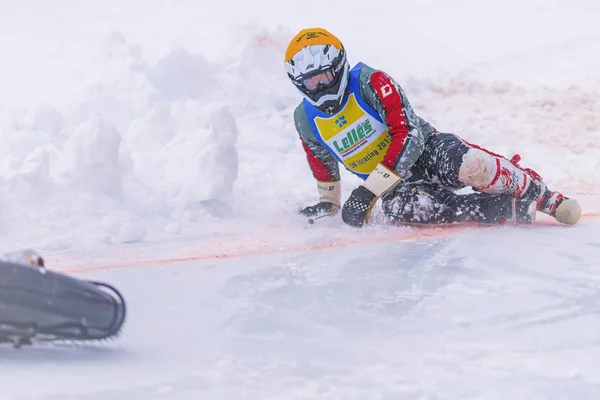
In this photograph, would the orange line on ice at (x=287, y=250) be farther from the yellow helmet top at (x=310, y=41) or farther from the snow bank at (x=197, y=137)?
the yellow helmet top at (x=310, y=41)

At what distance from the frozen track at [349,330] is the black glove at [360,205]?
0.26m

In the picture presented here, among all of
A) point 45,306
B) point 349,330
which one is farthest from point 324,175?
point 45,306

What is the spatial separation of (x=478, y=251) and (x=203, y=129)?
2.00 meters

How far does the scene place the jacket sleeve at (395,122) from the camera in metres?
3.68

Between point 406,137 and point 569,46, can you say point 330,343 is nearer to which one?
point 406,137

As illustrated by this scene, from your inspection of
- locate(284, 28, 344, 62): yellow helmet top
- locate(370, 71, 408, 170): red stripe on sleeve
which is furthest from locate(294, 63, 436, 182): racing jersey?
locate(284, 28, 344, 62): yellow helmet top

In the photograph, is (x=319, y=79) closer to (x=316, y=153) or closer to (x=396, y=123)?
(x=396, y=123)

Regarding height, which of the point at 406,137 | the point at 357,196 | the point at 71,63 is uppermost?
the point at 71,63

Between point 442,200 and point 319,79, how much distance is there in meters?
0.80

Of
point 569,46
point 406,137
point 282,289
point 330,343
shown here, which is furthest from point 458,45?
point 330,343

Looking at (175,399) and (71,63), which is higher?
(71,63)

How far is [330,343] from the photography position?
225 cm

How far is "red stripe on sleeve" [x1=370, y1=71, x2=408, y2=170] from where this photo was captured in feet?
12.1

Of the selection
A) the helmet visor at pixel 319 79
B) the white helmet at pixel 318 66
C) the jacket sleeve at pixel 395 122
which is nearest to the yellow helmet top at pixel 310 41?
the white helmet at pixel 318 66
